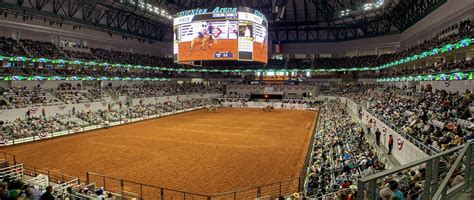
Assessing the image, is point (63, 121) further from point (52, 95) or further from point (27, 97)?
point (52, 95)

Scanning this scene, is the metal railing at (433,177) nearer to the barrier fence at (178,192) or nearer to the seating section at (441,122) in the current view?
the seating section at (441,122)

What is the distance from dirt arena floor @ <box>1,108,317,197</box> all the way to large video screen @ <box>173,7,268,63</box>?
897 cm

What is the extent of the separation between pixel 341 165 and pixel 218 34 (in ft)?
77.5

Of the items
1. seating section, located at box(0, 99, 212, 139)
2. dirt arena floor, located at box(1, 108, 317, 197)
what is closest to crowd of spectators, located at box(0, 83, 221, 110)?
seating section, located at box(0, 99, 212, 139)

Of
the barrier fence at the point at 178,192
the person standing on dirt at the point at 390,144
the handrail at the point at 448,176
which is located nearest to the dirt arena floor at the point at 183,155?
the barrier fence at the point at 178,192

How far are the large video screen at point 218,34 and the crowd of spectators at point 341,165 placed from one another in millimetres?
16889

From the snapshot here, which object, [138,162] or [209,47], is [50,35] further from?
[138,162]

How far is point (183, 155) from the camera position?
20875 millimetres

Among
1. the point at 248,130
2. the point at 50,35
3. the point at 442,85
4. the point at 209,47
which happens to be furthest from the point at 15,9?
the point at 442,85

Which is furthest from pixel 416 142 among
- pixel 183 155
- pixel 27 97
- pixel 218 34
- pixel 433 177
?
pixel 27 97

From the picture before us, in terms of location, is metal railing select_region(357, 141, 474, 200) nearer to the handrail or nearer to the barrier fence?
the handrail

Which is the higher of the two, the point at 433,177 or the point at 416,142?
the point at 433,177

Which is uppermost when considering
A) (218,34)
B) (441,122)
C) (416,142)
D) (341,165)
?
(218,34)

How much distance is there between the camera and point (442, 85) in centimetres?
2608
